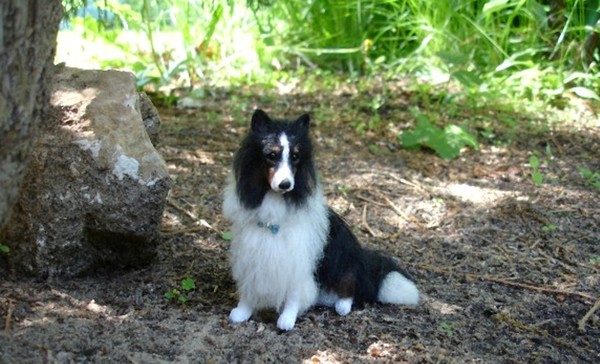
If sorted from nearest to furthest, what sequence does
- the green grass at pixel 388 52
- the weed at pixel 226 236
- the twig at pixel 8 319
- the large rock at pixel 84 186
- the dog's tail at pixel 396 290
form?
the twig at pixel 8 319 → the large rock at pixel 84 186 → the dog's tail at pixel 396 290 → the weed at pixel 226 236 → the green grass at pixel 388 52

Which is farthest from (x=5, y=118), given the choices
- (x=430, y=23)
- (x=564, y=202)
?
(x=430, y=23)

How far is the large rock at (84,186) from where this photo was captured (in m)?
3.80

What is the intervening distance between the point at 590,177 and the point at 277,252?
3.35m

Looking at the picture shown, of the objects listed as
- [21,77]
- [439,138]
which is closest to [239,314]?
[21,77]

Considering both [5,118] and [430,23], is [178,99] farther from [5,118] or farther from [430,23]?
[5,118]

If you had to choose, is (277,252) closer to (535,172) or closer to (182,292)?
(182,292)

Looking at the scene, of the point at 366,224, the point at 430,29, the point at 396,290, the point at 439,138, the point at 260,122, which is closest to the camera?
the point at 260,122

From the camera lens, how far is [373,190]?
565 centimetres

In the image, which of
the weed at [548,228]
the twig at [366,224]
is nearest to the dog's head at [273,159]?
the twig at [366,224]

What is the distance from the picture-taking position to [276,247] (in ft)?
11.9

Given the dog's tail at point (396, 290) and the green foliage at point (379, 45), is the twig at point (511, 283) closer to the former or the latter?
the dog's tail at point (396, 290)

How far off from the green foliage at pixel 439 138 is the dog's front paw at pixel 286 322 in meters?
2.96

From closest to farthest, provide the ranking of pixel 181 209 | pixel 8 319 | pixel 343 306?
pixel 8 319 → pixel 343 306 → pixel 181 209

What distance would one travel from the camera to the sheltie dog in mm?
3506
